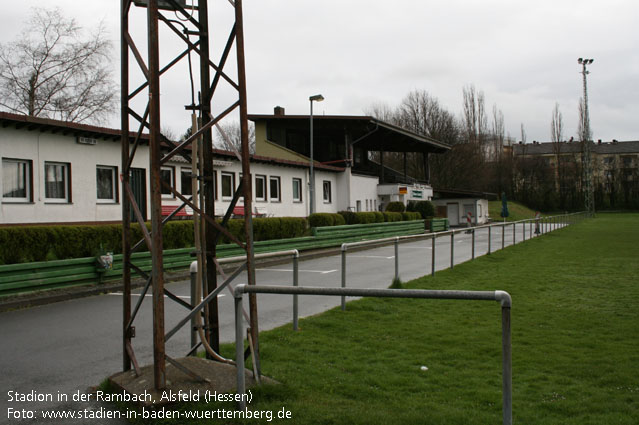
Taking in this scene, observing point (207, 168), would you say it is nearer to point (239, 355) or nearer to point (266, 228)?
point (239, 355)

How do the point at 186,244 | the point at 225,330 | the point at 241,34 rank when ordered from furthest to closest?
the point at 186,244
the point at 225,330
the point at 241,34

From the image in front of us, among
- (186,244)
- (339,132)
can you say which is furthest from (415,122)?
(186,244)

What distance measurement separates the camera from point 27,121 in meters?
17.0

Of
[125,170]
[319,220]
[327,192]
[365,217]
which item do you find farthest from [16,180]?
[327,192]

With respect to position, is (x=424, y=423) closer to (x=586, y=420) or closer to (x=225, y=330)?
(x=586, y=420)

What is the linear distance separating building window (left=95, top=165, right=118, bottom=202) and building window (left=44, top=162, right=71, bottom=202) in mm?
1276

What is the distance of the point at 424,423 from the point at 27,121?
54.6 feet

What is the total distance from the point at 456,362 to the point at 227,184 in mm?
22298

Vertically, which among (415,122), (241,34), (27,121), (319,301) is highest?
(415,122)

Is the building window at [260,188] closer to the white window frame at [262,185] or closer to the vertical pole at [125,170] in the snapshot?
the white window frame at [262,185]

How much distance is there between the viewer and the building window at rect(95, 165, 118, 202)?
2041cm

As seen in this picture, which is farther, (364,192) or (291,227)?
(364,192)

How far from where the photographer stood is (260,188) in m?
29.6

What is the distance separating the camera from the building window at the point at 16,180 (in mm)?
17156
